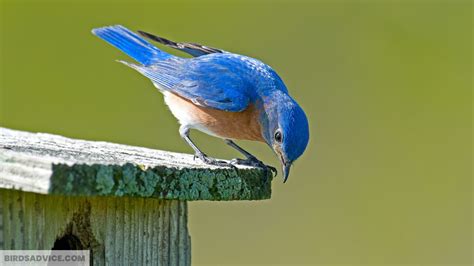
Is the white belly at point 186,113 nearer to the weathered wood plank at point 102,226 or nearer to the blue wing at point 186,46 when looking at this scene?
the blue wing at point 186,46

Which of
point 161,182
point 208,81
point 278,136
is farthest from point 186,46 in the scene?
point 161,182

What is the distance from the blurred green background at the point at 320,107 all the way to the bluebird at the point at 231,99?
1.95 metres

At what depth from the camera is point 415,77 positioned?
8.58m

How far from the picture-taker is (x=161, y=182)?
320 centimetres

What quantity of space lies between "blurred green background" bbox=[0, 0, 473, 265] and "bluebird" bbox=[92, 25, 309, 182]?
6.40 feet

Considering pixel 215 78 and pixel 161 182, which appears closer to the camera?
pixel 161 182

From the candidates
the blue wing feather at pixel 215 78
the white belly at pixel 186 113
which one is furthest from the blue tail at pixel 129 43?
the white belly at pixel 186 113

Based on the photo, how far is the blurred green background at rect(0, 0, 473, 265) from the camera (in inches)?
288

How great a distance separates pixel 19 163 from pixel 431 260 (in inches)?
191

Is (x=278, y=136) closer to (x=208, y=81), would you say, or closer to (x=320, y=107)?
(x=208, y=81)

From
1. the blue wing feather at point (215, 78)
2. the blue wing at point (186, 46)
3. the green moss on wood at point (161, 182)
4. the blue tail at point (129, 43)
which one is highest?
the blue tail at point (129, 43)

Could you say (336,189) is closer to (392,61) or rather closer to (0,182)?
(392,61)

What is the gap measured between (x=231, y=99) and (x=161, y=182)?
1713 mm

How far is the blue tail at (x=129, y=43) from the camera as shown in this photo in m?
5.61
